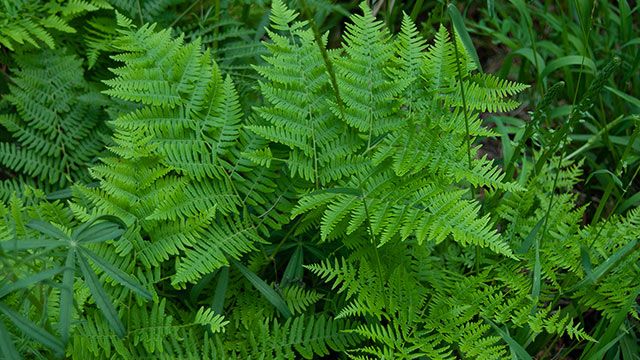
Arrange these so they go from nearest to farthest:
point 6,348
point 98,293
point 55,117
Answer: point 6,348 < point 98,293 < point 55,117

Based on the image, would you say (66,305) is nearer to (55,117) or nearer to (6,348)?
(6,348)

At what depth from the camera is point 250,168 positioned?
6.22 feet

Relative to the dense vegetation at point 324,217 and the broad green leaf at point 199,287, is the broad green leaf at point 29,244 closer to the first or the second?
the dense vegetation at point 324,217

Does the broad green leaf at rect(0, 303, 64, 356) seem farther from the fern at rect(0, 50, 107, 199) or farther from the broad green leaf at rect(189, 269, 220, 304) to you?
the fern at rect(0, 50, 107, 199)

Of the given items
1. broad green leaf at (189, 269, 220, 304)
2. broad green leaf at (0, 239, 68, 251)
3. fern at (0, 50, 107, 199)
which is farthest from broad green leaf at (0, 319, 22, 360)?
fern at (0, 50, 107, 199)

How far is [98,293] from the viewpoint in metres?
1.37

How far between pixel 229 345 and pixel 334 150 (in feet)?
2.55

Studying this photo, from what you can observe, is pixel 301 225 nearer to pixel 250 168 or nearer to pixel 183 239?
pixel 250 168

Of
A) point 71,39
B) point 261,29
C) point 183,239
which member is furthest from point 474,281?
point 71,39

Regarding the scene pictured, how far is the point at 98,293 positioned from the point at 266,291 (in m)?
0.62

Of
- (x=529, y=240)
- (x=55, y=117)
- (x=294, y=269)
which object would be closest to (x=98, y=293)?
(x=294, y=269)

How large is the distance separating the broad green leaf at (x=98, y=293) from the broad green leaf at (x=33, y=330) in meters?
0.14

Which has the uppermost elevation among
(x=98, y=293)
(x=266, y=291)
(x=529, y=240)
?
(x=98, y=293)

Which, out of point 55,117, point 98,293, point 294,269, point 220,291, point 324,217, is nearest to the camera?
point 98,293
